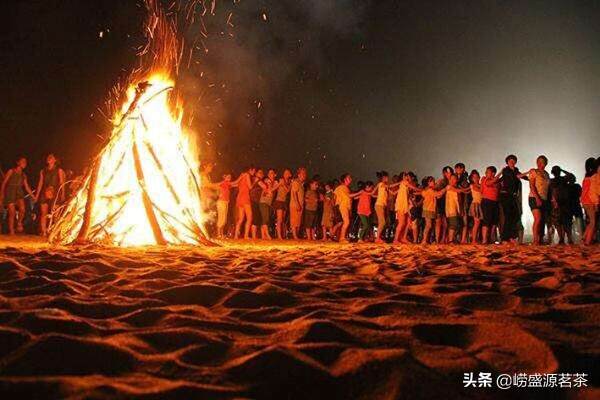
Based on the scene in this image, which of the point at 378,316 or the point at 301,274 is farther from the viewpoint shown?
the point at 301,274

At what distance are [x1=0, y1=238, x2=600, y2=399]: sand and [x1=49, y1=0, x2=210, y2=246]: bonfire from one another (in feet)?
12.6

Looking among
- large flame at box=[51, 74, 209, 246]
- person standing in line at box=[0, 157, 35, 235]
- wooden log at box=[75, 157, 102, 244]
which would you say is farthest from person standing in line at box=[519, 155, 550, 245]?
person standing in line at box=[0, 157, 35, 235]

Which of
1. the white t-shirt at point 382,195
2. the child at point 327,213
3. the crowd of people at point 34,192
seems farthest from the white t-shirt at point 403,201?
the crowd of people at point 34,192

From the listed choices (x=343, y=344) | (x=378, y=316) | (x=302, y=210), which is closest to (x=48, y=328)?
(x=343, y=344)

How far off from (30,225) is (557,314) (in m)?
13.7

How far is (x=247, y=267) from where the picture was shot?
4.74m

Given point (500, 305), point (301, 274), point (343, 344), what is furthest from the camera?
point (301, 274)

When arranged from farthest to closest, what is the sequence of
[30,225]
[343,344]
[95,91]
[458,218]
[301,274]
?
1. [95,91]
2. [30,225]
3. [458,218]
4. [301,274]
5. [343,344]

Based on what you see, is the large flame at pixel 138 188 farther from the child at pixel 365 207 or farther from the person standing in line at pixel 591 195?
the person standing in line at pixel 591 195

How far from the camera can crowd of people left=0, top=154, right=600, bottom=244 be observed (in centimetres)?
1024

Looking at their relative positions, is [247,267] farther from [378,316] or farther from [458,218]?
[458,218]

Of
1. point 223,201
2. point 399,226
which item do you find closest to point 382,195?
point 399,226

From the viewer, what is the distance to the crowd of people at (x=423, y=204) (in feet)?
33.3

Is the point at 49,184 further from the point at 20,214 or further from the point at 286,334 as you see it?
the point at 286,334
